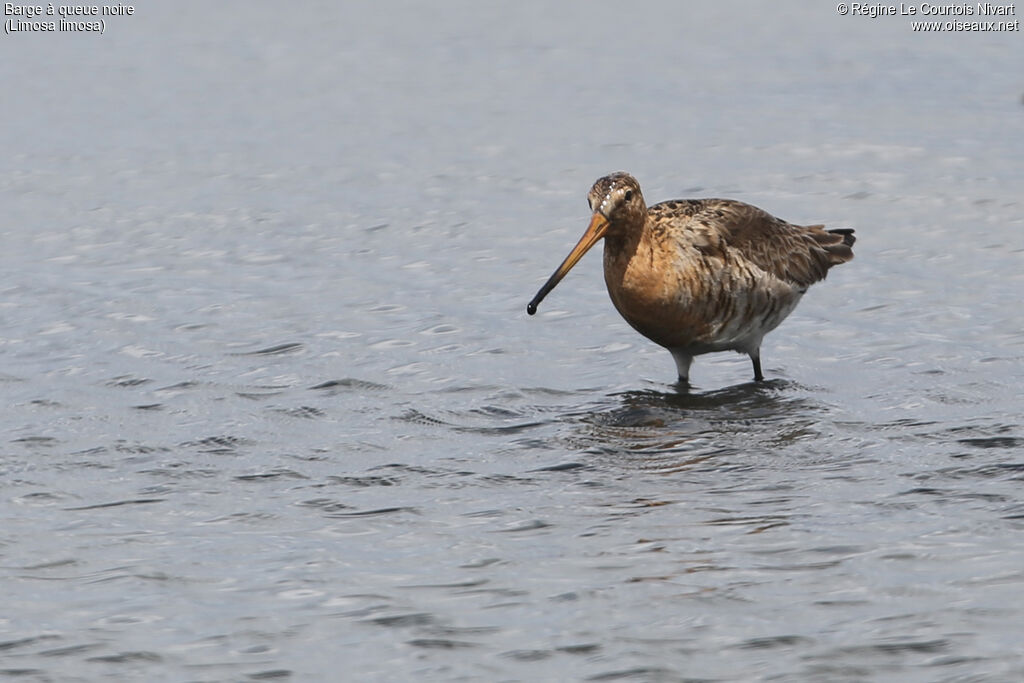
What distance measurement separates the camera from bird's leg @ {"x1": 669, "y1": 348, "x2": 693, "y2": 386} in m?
11.3

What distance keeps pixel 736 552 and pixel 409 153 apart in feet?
37.6

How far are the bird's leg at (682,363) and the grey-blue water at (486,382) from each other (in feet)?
0.97

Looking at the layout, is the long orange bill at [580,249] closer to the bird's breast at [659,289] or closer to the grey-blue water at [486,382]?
the bird's breast at [659,289]

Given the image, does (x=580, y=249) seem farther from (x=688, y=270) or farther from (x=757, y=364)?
(x=757, y=364)

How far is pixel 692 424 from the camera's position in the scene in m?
10.3

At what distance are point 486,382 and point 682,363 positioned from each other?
1.30 m

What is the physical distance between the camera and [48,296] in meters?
13.3

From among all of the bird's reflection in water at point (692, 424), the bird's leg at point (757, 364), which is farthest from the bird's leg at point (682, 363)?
the bird's leg at point (757, 364)

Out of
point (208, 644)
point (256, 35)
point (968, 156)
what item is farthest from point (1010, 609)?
point (256, 35)

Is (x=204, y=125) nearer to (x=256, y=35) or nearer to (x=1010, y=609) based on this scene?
(x=256, y=35)

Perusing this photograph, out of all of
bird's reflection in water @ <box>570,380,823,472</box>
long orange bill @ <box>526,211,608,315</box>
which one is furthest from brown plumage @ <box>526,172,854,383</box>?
bird's reflection in water @ <box>570,380,823,472</box>

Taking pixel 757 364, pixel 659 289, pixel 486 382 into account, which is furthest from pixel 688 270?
pixel 486 382

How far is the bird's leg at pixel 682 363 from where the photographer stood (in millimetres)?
11305

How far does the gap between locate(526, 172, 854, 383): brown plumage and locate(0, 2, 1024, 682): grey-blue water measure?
43cm
